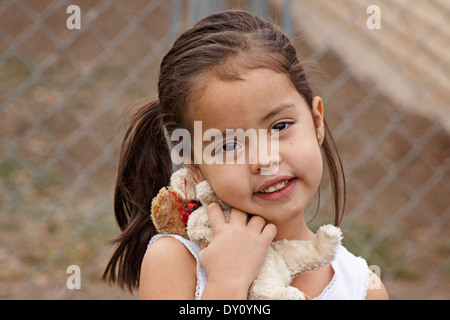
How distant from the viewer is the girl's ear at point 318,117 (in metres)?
1.53

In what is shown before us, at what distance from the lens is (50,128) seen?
434cm

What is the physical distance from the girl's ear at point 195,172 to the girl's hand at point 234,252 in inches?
3.8

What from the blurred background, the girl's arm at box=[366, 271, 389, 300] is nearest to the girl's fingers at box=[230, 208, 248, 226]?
the girl's arm at box=[366, 271, 389, 300]

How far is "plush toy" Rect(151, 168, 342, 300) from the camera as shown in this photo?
1332 mm

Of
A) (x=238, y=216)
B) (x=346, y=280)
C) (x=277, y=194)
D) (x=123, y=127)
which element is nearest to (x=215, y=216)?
(x=238, y=216)

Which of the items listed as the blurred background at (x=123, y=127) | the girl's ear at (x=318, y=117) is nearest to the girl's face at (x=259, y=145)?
the girl's ear at (x=318, y=117)

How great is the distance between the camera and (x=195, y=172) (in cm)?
149

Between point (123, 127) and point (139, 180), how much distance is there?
1735 mm

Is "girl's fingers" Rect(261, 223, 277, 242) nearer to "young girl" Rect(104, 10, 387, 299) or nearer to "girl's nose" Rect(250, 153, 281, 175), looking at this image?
"young girl" Rect(104, 10, 387, 299)

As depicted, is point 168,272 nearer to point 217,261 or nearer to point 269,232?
point 217,261

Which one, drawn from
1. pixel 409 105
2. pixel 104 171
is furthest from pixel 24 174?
pixel 409 105

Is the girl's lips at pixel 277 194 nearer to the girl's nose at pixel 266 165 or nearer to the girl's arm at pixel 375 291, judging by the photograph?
Result: the girl's nose at pixel 266 165

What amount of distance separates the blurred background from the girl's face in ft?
6.39
